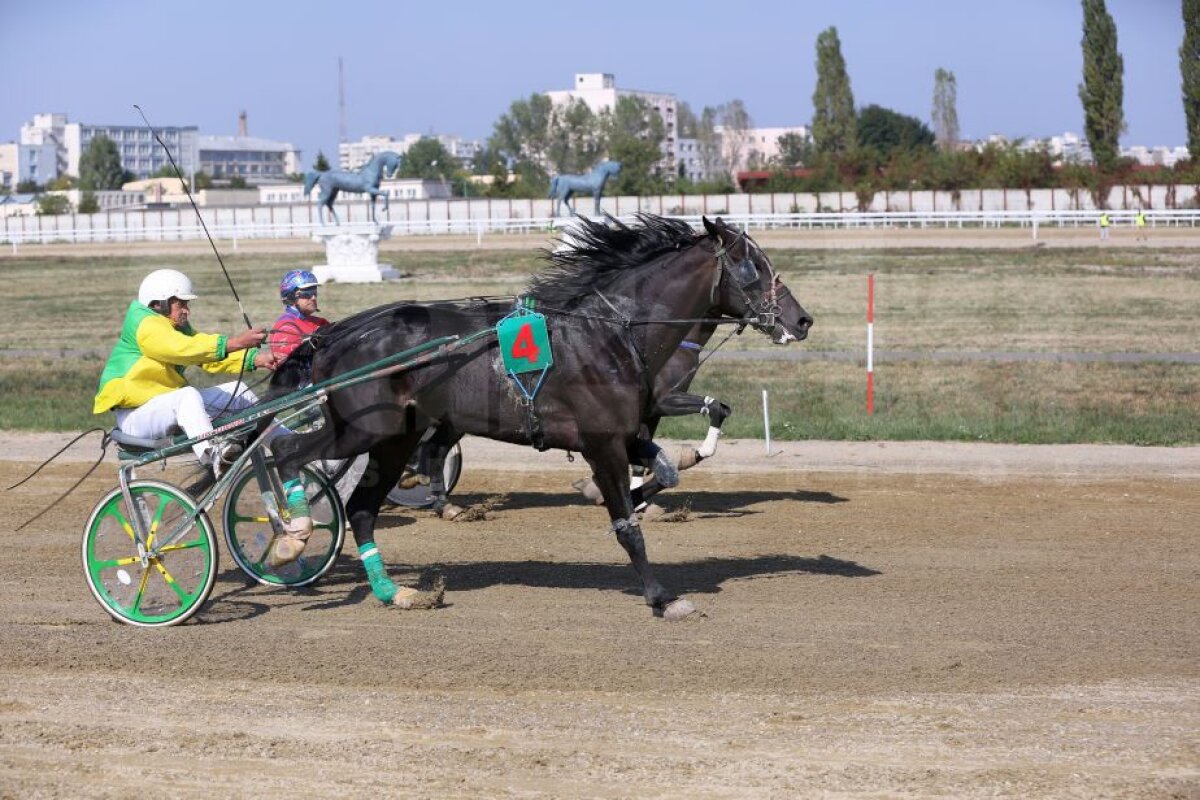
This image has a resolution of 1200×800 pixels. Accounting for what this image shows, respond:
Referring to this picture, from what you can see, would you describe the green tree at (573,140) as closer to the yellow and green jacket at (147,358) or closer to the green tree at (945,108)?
the green tree at (945,108)

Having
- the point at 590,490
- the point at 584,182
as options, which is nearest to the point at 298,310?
the point at 590,490

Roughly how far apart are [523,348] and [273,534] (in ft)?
6.45

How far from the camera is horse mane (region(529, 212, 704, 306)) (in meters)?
8.63

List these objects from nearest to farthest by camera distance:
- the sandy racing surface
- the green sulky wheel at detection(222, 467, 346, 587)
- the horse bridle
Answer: the sandy racing surface, the horse bridle, the green sulky wheel at detection(222, 467, 346, 587)

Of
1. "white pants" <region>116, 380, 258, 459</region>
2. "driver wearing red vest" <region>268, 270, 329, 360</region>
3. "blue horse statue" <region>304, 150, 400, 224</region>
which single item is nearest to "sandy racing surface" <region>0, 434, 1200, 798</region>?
"white pants" <region>116, 380, 258, 459</region>

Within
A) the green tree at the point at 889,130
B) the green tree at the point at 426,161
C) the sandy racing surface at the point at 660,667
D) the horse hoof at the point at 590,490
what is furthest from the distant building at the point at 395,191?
the sandy racing surface at the point at 660,667

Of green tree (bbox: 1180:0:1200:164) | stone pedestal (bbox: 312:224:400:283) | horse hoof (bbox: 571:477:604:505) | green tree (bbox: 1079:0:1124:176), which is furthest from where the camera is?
green tree (bbox: 1079:0:1124:176)

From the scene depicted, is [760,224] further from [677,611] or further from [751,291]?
[677,611]

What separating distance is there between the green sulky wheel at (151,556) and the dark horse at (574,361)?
1.83 ft

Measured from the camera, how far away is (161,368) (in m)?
8.49

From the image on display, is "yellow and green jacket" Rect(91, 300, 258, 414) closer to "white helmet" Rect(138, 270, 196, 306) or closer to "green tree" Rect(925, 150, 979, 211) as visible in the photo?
"white helmet" Rect(138, 270, 196, 306)

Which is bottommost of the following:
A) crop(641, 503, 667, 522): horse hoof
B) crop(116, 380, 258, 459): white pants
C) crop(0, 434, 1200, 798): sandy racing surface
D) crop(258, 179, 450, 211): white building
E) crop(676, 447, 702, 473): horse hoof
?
crop(0, 434, 1200, 798): sandy racing surface

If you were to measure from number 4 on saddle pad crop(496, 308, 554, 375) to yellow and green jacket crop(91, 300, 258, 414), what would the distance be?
4.91 ft

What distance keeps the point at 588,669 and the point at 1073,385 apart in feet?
42.6
